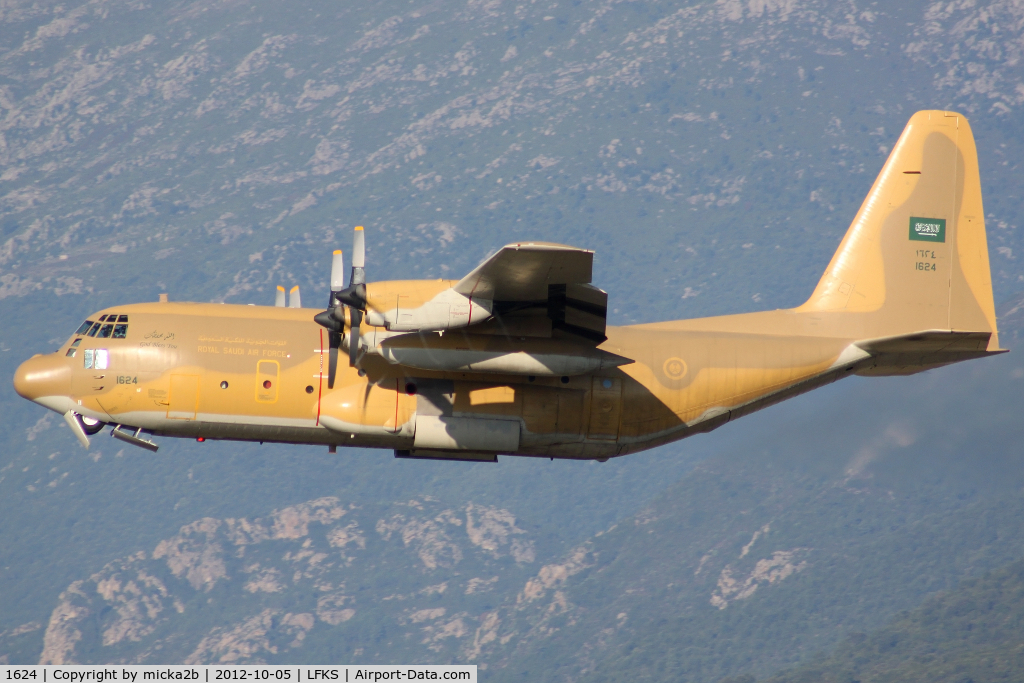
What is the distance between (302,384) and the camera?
2786 centimetres

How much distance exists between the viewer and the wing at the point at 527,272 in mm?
23906

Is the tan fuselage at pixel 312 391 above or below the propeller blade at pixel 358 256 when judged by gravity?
below

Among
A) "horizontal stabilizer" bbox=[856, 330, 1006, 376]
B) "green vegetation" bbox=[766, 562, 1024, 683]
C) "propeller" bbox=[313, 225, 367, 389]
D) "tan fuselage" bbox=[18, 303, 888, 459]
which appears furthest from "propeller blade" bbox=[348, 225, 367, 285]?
"green vegetation" bbox=[766, 562, 1024, 683]

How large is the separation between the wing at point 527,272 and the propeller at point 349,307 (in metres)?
Answer: 2.17

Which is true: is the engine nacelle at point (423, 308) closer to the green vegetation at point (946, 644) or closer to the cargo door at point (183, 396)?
the cargo door at point (183, 396)

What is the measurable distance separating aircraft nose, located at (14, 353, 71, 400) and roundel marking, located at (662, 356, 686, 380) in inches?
512

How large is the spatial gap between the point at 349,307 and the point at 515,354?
3.55m

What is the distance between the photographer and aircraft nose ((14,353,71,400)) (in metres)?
28.1

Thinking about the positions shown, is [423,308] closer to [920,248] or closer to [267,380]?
[267,380]

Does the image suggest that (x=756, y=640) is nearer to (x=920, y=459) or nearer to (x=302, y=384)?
(x=920, y=459)

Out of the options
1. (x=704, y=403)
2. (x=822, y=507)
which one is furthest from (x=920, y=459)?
Answer: (x=704, y=403)

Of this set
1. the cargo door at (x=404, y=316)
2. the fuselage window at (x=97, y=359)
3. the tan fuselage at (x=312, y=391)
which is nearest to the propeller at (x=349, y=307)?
the tan fuselage at (x=312, y=391)

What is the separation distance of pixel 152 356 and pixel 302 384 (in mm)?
3276

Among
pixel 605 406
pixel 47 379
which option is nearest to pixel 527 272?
pixel 605 406
